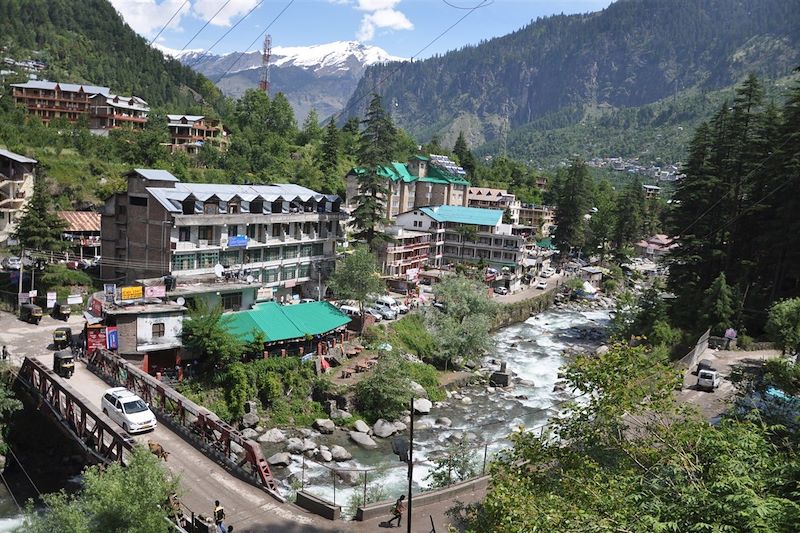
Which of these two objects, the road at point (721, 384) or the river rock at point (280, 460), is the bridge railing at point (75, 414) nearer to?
the river rock at point (280, 460)

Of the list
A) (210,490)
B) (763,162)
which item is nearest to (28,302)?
(210,490)

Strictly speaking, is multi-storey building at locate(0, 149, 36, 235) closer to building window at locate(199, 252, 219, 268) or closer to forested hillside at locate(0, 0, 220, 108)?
building window at locate(199, 252, 219, 268)

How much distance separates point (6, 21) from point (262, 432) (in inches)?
4729

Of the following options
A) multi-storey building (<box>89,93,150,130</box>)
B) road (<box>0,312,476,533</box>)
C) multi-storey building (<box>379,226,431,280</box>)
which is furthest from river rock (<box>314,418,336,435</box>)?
multi-storey building (<box>89,93,150,130</box>)

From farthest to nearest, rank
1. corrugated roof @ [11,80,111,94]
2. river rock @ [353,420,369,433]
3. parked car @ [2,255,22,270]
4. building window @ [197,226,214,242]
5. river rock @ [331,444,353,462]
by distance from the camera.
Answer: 1. corrugated roof @ [11,80,111,94]
2. parked car @ [2,255,22,270]
3. building window @ [197,226,214,242]
4. river rock @ [353,420,369,433]
5. river rock @ [331,444,353,462]

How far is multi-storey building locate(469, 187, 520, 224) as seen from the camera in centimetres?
9038

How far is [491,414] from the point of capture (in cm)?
3566

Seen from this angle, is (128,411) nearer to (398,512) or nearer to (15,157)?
(398,512)

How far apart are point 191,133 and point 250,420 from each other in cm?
6463

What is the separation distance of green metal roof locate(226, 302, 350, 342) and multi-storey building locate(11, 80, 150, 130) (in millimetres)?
57283

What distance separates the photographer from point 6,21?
367ft

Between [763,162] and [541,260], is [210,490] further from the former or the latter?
[541,260]

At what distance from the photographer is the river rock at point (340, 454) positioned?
28.0 metres

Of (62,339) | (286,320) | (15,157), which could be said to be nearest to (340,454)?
(286,320)
